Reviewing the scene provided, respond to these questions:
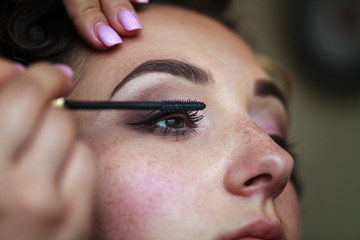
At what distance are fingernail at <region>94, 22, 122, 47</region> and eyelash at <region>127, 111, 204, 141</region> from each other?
0.16m

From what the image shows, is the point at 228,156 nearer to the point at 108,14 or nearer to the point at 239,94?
the point at 239,94

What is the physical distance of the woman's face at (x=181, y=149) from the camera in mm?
607

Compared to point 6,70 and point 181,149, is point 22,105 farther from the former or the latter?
point 181,149

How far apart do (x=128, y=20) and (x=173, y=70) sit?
0.14m

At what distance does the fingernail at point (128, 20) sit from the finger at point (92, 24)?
0.03m

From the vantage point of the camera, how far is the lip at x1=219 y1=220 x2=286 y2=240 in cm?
61

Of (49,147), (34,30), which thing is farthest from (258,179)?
(34,30)

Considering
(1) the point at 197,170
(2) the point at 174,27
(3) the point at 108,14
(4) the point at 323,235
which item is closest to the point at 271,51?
(4) the point at 323,235

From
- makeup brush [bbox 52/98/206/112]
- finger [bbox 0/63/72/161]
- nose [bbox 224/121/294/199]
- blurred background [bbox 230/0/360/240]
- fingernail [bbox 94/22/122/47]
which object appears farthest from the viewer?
blurred background [bbox 230/0/360/240]

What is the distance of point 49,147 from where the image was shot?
0.41m

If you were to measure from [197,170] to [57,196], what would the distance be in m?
0.28

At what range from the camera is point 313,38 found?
1.70 meters

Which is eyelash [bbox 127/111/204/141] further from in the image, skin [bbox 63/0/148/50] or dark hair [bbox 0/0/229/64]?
dark hair [bbox 0/0/229/64]

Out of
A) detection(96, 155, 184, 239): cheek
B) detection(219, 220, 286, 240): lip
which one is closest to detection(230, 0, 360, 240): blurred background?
detection(219, 220, 286, 240): lip
